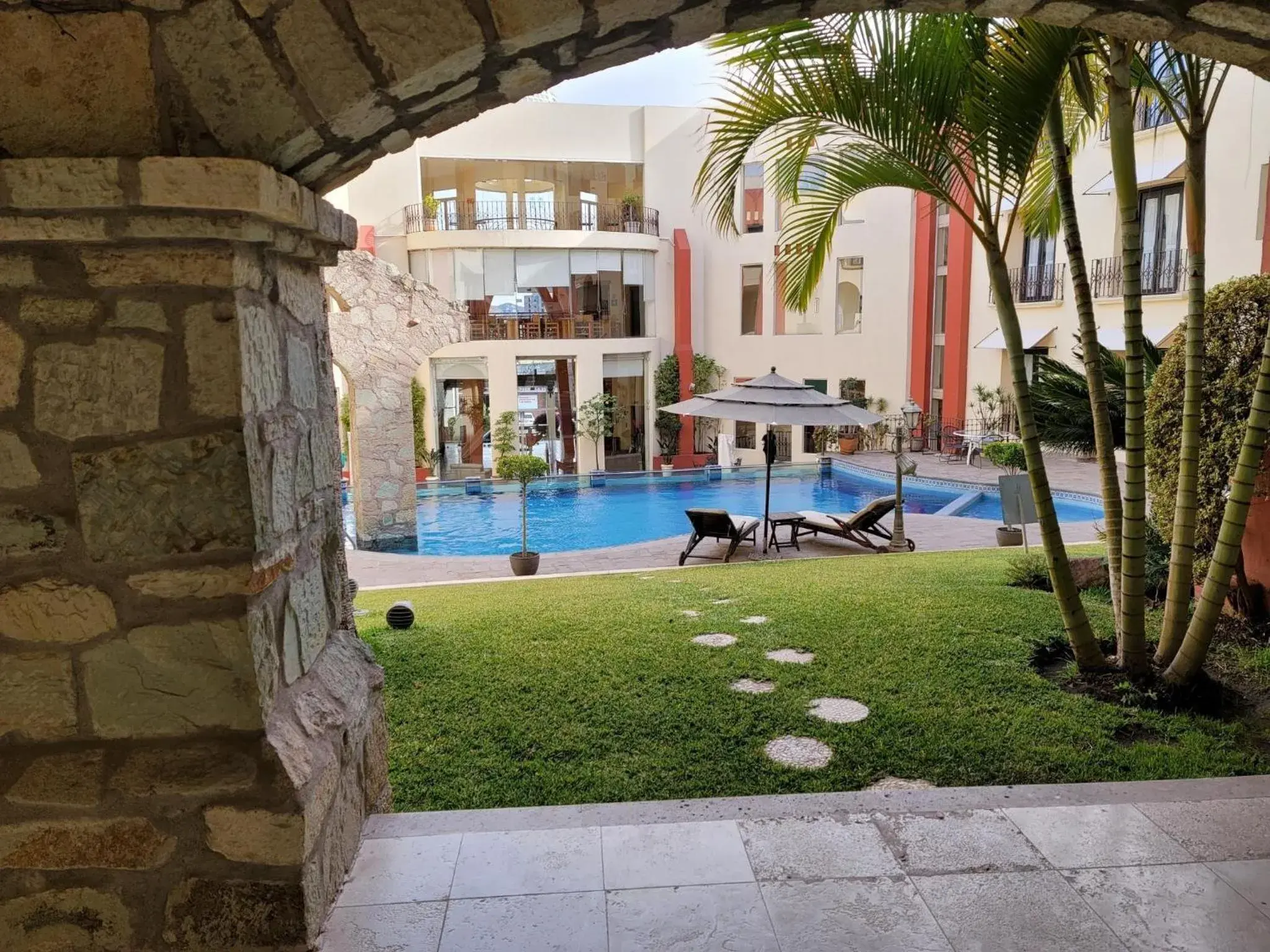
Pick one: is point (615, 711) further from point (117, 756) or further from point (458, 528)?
point (458, 528)

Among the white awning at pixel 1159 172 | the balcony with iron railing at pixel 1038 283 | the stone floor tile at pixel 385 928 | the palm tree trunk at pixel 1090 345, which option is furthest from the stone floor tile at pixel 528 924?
the balcony with iron railing at pixel 1038 283

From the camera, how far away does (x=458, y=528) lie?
14812mm

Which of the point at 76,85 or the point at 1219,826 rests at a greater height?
the point at 76,85

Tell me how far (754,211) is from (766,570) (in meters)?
15.7

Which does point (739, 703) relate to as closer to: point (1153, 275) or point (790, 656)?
point (790, 656)

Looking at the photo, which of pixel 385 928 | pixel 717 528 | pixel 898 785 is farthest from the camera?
pixel 717 528

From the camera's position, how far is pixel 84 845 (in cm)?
204

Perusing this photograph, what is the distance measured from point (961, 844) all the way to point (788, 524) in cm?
778

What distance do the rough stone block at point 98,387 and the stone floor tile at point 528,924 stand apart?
1.42 meters

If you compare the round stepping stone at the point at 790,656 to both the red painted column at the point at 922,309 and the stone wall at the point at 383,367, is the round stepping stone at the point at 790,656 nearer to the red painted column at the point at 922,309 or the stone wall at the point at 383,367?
the stone wall at the point at 383,367

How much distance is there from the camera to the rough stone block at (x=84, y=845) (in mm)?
2029

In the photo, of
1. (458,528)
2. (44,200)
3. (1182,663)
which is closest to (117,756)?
(44,200)

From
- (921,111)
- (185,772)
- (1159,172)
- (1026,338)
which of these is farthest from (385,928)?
(1026,338)

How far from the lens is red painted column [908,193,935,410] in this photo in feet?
66.2
